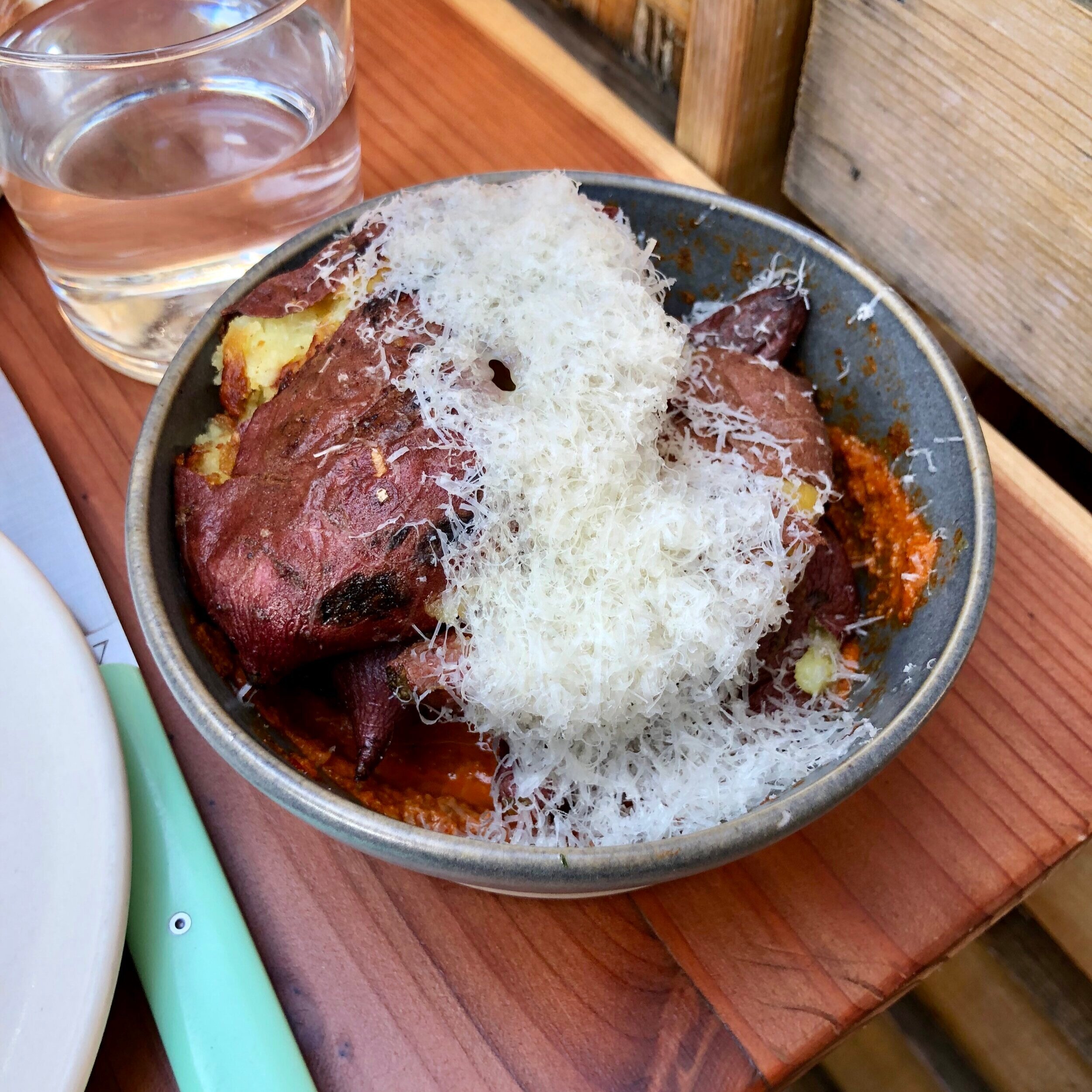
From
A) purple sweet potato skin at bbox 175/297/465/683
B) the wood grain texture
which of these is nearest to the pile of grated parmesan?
purple sweet potato skin at bbox 175/297/465/683

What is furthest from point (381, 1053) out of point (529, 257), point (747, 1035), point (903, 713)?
point (529, 257)

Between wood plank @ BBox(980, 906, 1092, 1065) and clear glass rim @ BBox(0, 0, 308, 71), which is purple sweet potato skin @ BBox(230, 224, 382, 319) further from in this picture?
wood plank @ BBox(980, 906, 1092, 1065)

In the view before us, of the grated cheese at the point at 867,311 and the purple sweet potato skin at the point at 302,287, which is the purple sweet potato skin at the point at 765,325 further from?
the purple sweet potato skin at the point at 302,287

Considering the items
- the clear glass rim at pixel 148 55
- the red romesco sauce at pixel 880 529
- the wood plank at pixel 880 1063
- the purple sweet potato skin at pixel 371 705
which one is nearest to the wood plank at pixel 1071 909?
the wood plank at pixel 880 1063

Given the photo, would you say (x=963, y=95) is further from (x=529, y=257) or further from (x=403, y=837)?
(x=403, y=837)

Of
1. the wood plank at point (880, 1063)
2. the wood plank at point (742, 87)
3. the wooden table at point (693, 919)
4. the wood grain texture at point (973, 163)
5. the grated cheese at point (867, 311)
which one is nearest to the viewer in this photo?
the wooden table at point (693, 919)

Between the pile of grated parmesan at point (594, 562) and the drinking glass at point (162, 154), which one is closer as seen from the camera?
the pile of grated parmesan at point (594, 562)
